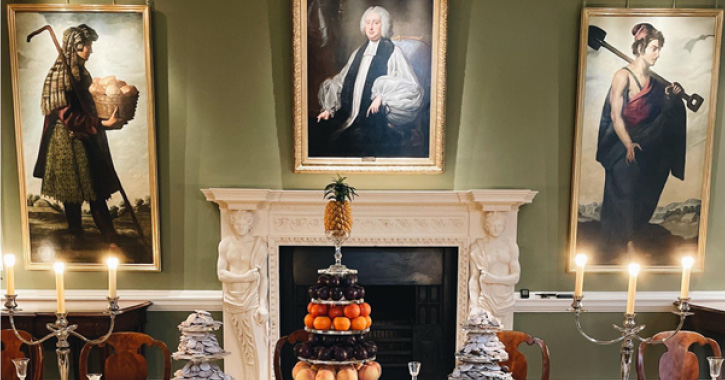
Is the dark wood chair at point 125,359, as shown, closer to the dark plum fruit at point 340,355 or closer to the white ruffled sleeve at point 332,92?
the dark plum fruit at point 340,355

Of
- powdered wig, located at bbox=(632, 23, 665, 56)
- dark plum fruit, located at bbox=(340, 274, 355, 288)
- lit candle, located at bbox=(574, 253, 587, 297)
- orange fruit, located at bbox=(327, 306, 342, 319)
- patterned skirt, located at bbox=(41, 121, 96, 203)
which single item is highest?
powdered wig, located at bbox=(632, 23, 665, 56)

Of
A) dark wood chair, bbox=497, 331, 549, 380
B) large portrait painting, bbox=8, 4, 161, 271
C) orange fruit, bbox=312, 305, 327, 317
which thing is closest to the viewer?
orange fruit, bbox=312, 305, 327, 317

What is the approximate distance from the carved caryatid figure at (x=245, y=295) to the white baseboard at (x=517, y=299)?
6.8 inches

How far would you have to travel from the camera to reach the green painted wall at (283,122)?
3826mm

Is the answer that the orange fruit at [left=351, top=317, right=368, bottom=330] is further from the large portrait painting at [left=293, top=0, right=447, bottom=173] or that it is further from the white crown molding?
the white crown molding

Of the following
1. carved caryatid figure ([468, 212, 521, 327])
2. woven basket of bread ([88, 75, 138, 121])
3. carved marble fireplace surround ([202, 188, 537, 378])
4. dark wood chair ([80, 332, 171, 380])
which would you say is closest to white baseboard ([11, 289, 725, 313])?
carved caryatid figure ([468, 212, 521, 327])

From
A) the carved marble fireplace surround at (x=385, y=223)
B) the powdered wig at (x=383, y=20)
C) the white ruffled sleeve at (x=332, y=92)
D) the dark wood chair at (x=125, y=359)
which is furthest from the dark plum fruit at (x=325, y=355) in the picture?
the powdered wig at (x=383, y=20)

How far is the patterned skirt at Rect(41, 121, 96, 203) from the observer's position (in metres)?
3.83

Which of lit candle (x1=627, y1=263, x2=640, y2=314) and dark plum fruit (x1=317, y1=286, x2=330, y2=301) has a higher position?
lit candle (x1=627, y1=263, x2=640, y2=314)

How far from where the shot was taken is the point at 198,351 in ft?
7.10

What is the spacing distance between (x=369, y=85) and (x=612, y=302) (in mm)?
2376

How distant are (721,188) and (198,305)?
3.94m

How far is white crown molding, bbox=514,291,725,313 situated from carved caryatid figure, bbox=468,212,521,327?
17 cm

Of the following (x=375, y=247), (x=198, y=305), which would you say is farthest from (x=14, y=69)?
(x=375, y=247)
